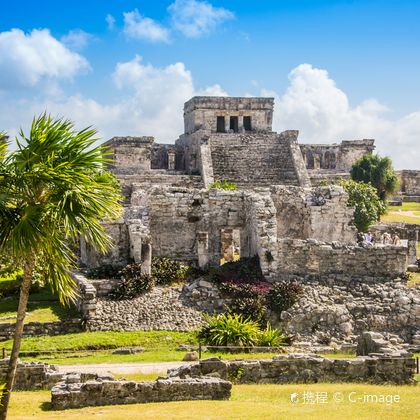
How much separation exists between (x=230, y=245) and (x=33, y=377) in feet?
49.9

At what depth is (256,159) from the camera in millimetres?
39500

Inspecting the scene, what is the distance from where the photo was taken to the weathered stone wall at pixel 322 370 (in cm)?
1450

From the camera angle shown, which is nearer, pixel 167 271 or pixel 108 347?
pixel 108 347

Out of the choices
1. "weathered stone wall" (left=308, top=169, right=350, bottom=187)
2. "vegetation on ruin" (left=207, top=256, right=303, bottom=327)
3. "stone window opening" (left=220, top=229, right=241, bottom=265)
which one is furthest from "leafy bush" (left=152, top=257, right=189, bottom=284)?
"weathered stone wall" (left=308, top=169, right=350, bottom=187)

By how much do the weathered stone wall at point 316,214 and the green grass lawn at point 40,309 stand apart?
904 cm

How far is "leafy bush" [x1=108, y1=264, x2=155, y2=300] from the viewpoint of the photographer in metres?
20.9

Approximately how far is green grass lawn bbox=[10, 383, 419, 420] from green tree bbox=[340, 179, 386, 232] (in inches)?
806

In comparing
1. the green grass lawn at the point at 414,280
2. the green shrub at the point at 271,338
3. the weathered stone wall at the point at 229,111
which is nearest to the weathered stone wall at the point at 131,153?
the weathered stone wall at the point at 229,111

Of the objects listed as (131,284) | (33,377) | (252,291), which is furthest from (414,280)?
(33,377)

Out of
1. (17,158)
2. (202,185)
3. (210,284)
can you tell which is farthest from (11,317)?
(202,185)

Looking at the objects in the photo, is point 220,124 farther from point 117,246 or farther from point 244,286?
point 244,286

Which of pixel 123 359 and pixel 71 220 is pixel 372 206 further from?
pixel 71 220

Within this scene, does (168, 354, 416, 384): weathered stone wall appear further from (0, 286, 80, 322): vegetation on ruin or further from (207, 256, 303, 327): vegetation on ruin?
(0, 286, 80, 322): vegetation on ruin

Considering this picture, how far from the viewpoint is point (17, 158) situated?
1099cm
